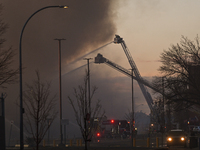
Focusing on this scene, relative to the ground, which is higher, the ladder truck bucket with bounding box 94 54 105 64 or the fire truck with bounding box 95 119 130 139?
the ladder truck bucket with bounding box 94 54 105 64

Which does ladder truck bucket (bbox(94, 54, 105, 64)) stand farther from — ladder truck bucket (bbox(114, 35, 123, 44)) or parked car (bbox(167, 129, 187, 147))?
parked car (bbox(167, 129, 187, 147))

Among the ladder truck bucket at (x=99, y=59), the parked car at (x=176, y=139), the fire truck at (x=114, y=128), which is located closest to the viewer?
the parked car at (x=176, y=139)

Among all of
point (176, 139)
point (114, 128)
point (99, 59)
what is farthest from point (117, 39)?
point (176, 139)

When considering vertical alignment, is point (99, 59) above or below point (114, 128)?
above

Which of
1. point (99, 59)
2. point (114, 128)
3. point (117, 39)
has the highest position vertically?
point (117, 39)

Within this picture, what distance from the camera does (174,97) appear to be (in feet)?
163

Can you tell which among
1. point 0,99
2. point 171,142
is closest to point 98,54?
point 171,142

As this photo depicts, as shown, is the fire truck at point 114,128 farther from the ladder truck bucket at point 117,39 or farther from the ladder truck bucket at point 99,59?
the ladder truck bucket at point 117,39

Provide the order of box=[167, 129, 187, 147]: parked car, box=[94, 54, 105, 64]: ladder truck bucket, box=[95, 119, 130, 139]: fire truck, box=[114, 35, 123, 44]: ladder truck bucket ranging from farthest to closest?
1. box=[114, 35, 123, 44]: ladder truck bucket
2. box=[94, 54, 105, 64]: ladder truck bucket
3. box=[95, 119, 130, 139]: fire truck
4. box=[167, 129, 187, 147]: parked car

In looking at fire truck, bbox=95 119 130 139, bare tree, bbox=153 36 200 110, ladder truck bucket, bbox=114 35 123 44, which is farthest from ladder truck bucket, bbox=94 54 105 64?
bare tree, bbox=153 36 200 110

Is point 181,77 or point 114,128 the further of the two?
point 114,128

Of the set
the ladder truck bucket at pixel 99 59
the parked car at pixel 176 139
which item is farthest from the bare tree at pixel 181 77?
the ladder truck bucket at pixel 99 59

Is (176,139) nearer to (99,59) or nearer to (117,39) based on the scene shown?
(99,59)

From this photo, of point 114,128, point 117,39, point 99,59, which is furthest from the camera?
point 117,39
